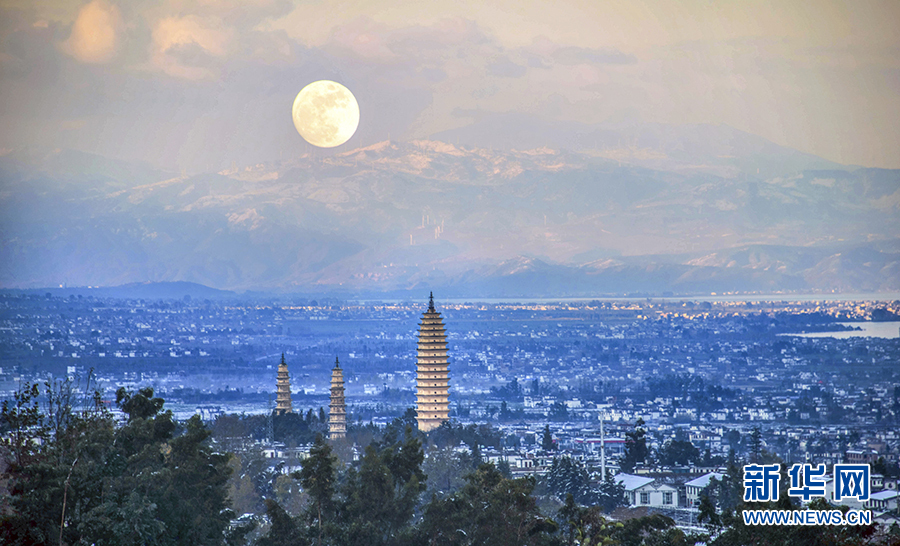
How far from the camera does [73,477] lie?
28.4 metres

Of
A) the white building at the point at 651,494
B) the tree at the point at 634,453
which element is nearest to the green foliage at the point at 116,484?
the white building at the point at 651,494

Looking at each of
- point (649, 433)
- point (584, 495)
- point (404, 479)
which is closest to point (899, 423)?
point (649, 433)

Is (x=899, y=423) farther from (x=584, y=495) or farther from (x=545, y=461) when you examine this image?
(x=584, y=495)

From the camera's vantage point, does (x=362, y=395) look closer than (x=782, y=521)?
No

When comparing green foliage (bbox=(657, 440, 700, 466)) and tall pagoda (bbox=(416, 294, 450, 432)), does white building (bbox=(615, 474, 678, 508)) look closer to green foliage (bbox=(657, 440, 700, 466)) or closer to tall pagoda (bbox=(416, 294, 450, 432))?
green foliage (bbox=(657, 440, 700, 466))

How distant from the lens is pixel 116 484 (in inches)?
1154

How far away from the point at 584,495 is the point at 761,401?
116 metres

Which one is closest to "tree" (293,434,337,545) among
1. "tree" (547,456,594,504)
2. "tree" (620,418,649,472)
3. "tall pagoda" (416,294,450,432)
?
"tree" (547,456,594,504)

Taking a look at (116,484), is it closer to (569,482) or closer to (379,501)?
(379,501)

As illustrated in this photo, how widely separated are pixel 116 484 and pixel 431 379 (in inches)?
2295

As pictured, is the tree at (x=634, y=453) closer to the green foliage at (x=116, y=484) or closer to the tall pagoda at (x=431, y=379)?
the tall pagoda at (x=431, y=379)

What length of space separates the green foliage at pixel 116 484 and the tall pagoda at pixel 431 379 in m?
52.8

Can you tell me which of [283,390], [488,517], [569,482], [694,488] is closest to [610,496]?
[569,482]

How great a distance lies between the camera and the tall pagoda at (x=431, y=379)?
8650 centimetres
